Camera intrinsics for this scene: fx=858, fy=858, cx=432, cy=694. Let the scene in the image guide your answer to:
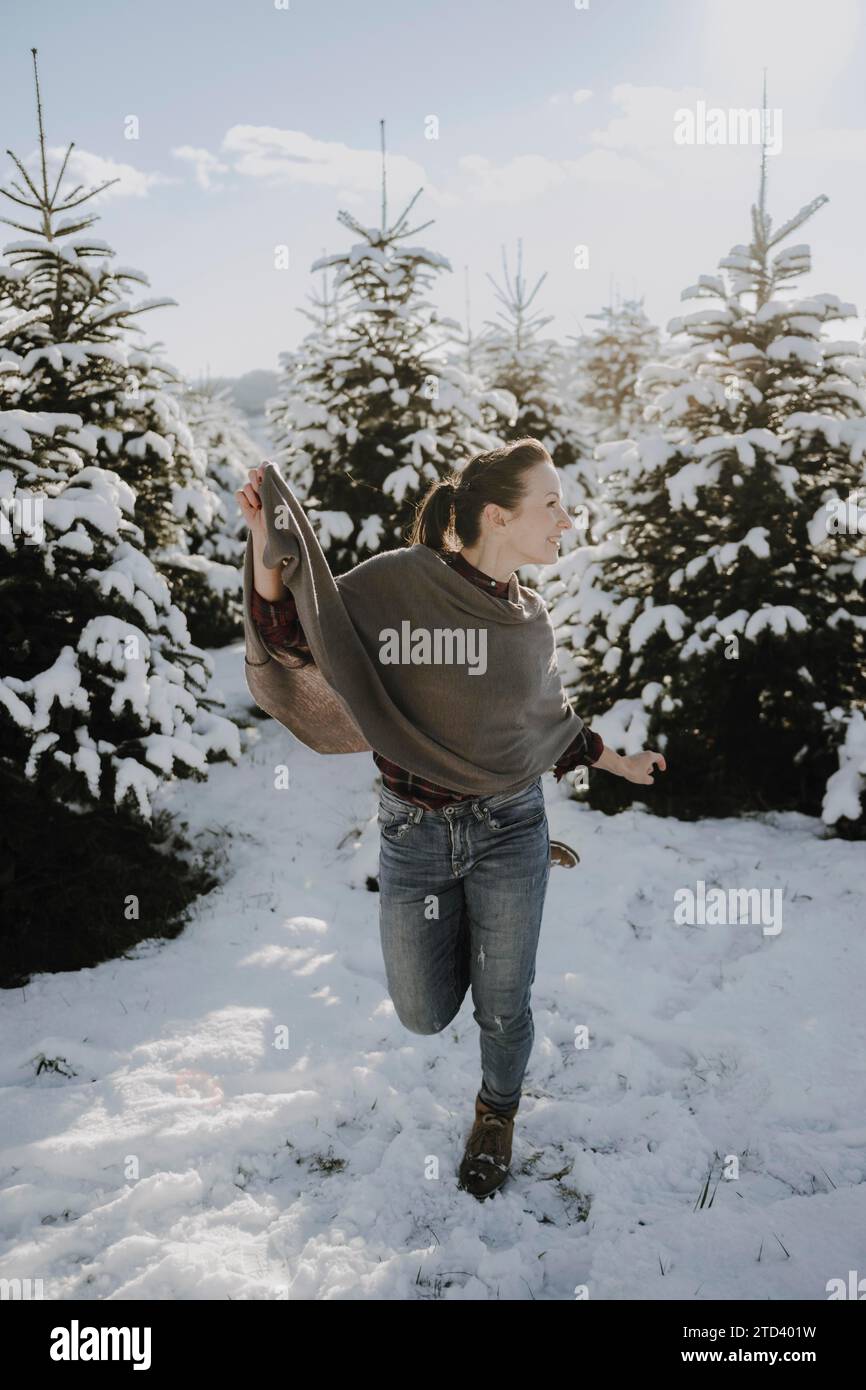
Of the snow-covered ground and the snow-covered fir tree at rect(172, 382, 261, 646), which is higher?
the snow-covered fir tree at rect(172, 382, 261, 646)

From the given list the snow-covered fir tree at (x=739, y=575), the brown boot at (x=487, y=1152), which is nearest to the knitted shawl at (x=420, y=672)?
the brown boot at (x=487, y=1152)

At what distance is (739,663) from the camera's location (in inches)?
231

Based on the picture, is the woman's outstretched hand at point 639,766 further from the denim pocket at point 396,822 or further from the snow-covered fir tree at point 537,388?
the snow-covered fir tree at point 537,388

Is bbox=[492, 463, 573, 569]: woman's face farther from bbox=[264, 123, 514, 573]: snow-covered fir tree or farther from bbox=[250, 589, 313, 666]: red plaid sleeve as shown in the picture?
bbox=[264, 123, 514, 573]: snow-covered fir tree

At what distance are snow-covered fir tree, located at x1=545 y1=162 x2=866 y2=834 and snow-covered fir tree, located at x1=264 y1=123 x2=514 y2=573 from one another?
70.6 inches

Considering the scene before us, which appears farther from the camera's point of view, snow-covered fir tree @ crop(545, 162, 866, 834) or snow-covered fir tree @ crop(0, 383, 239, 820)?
snow-covered fir tree @ crop(545, 162, 866, 834)

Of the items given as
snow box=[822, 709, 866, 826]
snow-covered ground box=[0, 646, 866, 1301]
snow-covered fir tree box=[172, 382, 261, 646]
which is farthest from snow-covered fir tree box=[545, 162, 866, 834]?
snow-covered fir tree box=[172, 382, 261, 646]

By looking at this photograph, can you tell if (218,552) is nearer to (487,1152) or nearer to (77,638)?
(77,638)

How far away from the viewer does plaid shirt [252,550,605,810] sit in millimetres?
2615

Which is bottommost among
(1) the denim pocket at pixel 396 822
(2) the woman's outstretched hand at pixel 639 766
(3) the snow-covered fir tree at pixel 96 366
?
(1) the denim pocket at pixel 396 822

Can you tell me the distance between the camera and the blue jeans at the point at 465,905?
2.72m

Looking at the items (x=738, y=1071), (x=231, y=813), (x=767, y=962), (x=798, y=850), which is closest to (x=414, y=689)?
(x=738, y=1071)

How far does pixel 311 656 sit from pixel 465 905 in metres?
0.97

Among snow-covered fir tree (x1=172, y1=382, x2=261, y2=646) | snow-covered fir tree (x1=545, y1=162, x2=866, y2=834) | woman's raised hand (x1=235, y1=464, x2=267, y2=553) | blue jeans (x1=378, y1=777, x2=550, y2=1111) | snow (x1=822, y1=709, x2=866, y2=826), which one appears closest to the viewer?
woman's raised hand (x1=235, y1=464, x2=267, y2=553)
